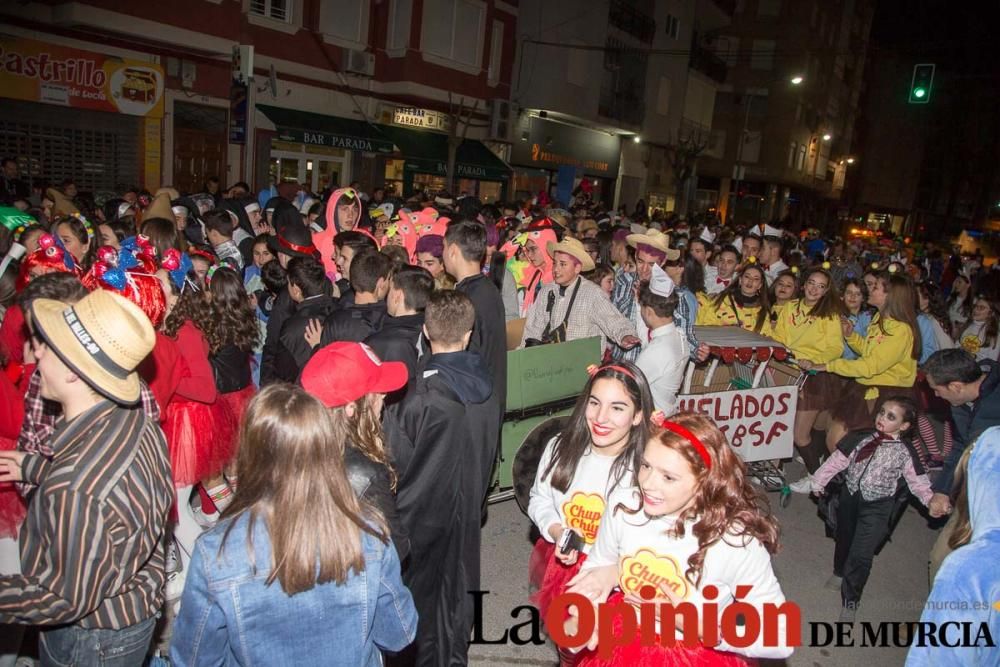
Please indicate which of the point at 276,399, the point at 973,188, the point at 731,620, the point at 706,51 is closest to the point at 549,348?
the point at 731,620

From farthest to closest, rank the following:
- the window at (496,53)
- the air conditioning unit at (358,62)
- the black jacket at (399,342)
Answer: the window at (496,53) → the air conditioning unit at (358,62) → the black jacket at (399,342)

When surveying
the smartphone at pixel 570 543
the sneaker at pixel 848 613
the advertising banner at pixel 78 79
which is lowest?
the sneaker at pixel 848 613

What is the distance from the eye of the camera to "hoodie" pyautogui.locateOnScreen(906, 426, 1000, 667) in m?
1.97

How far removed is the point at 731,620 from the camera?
7.72 ft

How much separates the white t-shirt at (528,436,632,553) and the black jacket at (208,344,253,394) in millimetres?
2523

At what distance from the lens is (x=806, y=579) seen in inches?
196

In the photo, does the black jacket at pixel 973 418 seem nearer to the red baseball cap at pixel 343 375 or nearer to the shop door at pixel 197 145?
the red baseball cap at pixel 343 375

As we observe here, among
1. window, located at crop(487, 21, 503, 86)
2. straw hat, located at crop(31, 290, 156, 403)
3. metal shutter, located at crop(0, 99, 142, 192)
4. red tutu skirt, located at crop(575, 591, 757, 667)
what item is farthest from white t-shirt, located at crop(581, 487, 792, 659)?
window, located at crop(487, 21, 503, 86)

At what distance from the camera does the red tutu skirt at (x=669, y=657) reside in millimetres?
2445

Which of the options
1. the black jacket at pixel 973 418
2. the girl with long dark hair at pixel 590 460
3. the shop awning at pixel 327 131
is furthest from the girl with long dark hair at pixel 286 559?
the shop awning at pixel 327 131

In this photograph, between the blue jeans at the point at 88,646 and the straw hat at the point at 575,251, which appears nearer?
the blue jeans at the point at 88,646

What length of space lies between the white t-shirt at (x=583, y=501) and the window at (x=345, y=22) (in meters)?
17.6

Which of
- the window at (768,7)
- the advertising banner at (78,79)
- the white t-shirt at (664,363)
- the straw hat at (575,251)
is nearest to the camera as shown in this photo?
the white t-shirt at (664,363)

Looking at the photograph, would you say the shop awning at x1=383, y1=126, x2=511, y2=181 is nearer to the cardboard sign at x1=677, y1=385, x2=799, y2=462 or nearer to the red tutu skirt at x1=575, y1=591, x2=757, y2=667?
the cardboard sign at x1=677, y1=385, x2=799, y2=462
